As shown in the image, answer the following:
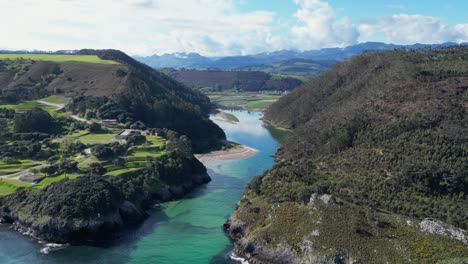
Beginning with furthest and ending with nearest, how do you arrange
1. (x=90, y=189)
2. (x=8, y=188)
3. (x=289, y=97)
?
1. (x=289, y=97)
2. (x=8, y=188)
3. (x=90, y=189)

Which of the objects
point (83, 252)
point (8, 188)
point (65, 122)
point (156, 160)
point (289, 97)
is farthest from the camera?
point (289, 97)

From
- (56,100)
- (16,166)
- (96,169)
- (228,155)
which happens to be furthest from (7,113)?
(228,155)

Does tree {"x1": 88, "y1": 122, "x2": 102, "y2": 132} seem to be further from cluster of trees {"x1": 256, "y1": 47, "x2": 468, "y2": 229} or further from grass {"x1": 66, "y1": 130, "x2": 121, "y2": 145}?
cluster of trees {"x1": 256, "y1": 47, "x2": 468, "y2": 229}

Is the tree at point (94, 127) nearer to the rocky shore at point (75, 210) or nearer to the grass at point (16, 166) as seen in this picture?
the grass at point (16, 166)

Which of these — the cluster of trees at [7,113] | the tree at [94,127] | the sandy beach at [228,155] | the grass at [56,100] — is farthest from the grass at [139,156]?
the grass at [56,100]

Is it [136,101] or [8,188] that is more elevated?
[136,101]

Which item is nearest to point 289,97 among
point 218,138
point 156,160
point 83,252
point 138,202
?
point 218,138

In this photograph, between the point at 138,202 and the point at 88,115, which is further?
the point at 88,115

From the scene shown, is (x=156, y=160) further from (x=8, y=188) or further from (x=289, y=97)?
(x=289, y=97)
